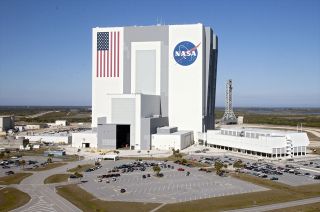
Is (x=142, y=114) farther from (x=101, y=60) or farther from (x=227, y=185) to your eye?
(x=227, y=185)

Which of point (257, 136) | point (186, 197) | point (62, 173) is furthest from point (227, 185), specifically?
point (257, 136)

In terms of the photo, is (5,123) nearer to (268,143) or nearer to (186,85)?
(186,85)

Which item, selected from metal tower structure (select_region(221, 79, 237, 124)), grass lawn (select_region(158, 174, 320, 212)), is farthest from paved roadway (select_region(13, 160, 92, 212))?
metal tower structure (select_region(221, 79, 237, 124))

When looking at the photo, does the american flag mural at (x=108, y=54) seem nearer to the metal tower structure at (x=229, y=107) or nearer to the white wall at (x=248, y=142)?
the white wall at (x=248, y=142)

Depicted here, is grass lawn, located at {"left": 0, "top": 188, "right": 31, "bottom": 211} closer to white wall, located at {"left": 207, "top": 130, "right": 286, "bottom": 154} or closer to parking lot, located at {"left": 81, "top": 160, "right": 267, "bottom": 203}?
parking lot, located at {"left": 81, "top": 160, "right": 267, "bottom": 203}

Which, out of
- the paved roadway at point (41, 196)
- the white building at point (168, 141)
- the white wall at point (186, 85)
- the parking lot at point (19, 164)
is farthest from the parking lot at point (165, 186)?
the white wall at point (186, 85)

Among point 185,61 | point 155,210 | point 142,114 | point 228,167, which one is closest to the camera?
point 155,210
